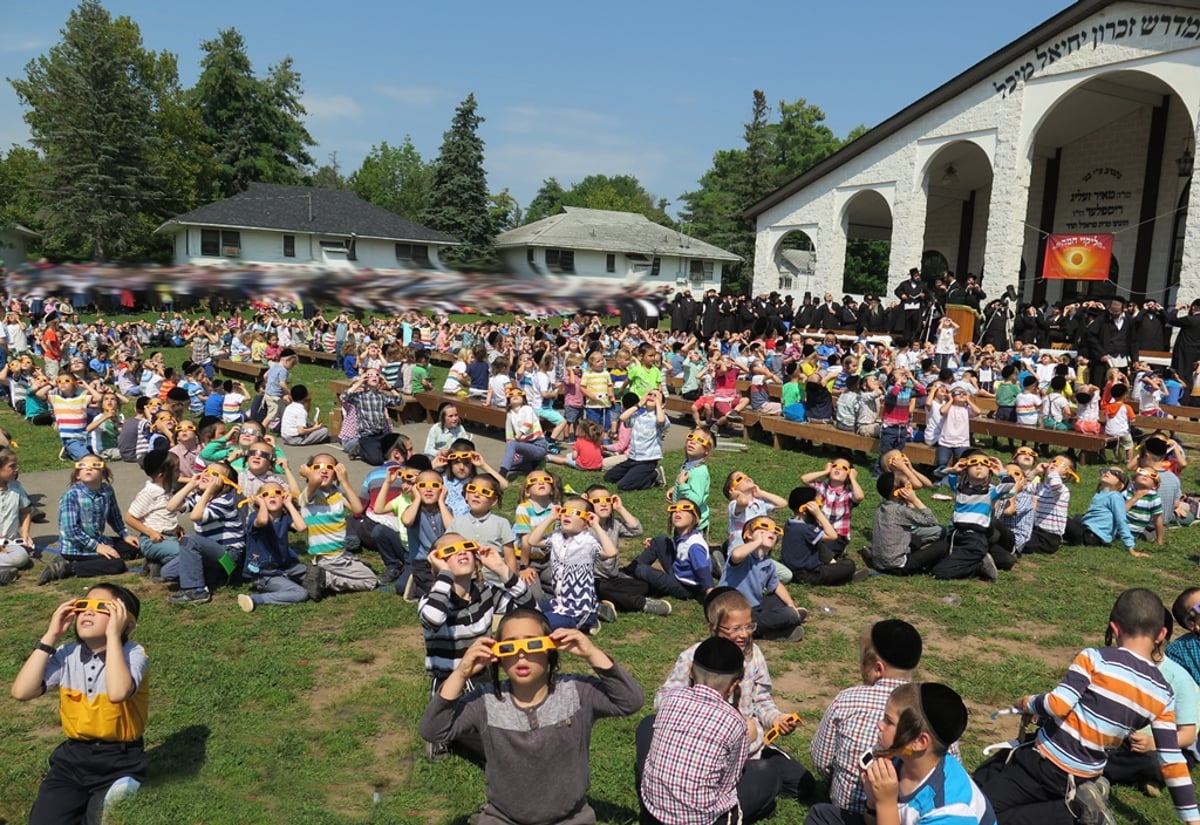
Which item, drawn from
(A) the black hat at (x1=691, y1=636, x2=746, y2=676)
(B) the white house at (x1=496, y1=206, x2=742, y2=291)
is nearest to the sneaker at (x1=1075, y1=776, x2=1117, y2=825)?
(A) the black hat at (x1=691, y1=636, x2=746, y2=676)

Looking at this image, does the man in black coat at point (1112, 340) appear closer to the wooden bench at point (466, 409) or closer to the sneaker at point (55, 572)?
the wooden bench at point (466, 409)

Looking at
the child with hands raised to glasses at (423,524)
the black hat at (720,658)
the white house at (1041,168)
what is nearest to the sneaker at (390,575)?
the child with hands raised to glasses at (423,524)

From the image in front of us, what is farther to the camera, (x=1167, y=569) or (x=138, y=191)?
(x=1167, y=569)

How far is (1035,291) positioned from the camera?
3216cm

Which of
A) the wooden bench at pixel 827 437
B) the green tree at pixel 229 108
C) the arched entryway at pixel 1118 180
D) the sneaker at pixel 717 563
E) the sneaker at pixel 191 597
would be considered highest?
the arched entryway at pixel 1118 180

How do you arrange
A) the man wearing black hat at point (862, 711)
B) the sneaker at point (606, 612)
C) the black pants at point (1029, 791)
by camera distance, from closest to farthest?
the man wearing black hat at point (862, 711) → the black pants at point (1029, 791) → the sneaker at point (606, 612)

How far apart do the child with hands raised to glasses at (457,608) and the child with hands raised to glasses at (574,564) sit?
4.18ft

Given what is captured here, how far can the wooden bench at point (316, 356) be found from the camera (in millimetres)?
23344

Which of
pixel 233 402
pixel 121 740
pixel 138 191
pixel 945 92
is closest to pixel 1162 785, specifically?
pixel 121 740

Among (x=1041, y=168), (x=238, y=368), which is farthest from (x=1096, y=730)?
(x=1041, y=168)

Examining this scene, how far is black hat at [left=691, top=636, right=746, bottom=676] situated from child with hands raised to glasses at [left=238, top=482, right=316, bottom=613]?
14.8 ft

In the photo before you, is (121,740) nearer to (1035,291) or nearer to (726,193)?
(1035,291)

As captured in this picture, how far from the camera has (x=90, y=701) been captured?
4.24m

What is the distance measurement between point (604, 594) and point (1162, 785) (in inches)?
155
